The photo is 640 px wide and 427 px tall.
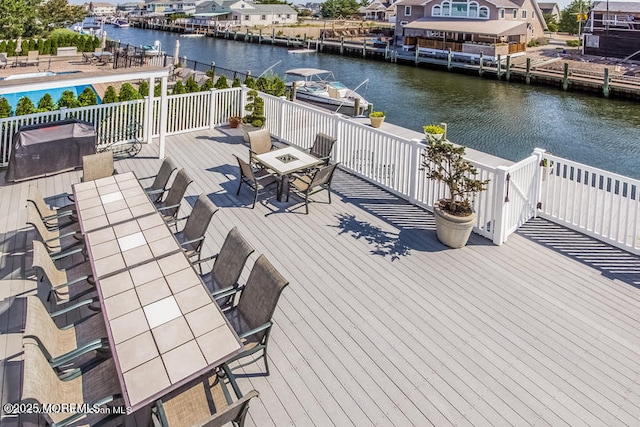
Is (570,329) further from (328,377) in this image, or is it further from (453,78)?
(453,78)

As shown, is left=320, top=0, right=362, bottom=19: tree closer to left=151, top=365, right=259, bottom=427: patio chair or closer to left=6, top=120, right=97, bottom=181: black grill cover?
left=6, top=120, right=97, bottom=181: black grill cover

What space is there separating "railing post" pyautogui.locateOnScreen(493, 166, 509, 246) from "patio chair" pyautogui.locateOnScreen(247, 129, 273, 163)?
12.4 ft

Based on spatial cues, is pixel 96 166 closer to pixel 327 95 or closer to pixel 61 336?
pixel 61 336

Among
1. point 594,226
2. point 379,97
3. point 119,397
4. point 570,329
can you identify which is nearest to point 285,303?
point 119,397

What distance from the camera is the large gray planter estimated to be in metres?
5.00

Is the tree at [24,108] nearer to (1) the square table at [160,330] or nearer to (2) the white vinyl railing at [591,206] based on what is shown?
(1) the square table at [160,330]

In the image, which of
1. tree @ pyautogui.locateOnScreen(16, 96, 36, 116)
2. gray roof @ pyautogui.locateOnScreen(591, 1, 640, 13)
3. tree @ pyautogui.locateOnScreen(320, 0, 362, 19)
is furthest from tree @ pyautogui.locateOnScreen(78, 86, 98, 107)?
tree @ pyautogui.locateOnScreen(320, 0, 362, 19)

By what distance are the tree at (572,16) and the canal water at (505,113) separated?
2968cm

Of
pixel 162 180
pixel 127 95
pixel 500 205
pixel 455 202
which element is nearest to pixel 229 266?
pixel 162 180

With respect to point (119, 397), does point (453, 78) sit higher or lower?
higher

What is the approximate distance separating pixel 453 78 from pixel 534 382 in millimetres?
31352

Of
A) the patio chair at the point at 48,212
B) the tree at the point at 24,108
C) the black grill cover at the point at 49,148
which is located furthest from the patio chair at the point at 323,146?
the tree at the point at 24,108

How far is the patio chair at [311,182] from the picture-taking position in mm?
5809

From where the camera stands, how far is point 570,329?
12.5 feet
